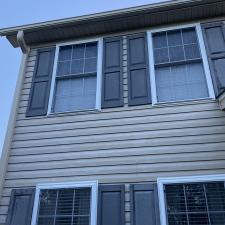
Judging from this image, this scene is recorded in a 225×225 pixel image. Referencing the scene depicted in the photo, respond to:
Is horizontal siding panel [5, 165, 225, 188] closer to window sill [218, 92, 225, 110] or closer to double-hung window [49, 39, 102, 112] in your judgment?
window sill [218, 92, 225, 110]

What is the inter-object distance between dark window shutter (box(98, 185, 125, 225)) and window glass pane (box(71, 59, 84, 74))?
242cm

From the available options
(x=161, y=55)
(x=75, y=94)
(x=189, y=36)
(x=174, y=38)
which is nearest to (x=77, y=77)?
(x=75, y=94)

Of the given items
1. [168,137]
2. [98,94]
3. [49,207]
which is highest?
[98,94]

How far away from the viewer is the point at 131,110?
16.7 feet

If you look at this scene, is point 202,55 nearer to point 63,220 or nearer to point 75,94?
point 75,94

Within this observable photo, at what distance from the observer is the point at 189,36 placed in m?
5.73

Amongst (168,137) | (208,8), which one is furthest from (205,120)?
(208,8)

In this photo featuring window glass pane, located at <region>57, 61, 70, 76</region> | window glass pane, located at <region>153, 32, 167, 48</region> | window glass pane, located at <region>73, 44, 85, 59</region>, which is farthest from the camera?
window glass pane, located at <region>73, 44, 85, 59</region>

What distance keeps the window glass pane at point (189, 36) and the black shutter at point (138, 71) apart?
0.76 m

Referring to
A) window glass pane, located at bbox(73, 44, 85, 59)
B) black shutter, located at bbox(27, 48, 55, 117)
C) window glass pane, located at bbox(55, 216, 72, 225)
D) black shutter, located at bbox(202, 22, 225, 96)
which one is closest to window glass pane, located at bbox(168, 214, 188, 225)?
window glass pane, located at bbox(55, 216, 72, 225)

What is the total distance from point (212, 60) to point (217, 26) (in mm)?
859

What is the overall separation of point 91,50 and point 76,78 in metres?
0.72

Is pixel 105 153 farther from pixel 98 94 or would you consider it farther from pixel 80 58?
pixel 80 58

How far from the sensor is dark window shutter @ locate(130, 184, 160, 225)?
4129 mm
